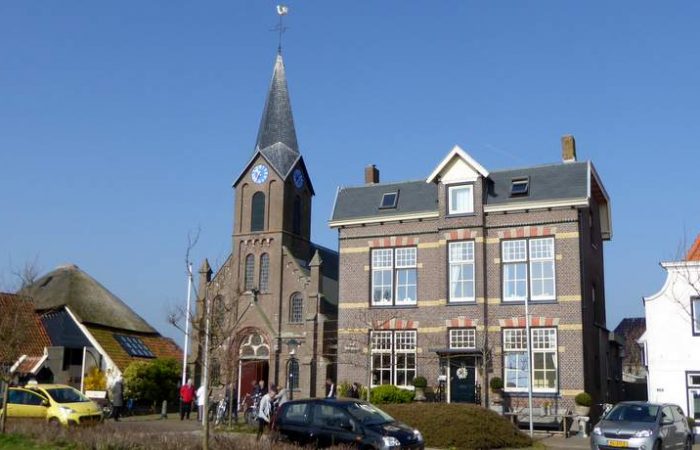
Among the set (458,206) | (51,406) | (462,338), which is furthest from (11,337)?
(458,206)

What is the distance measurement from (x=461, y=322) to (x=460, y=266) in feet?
8.51

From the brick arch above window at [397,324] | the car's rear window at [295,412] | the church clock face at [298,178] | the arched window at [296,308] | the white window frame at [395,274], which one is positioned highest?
the church clock face at [298,178]

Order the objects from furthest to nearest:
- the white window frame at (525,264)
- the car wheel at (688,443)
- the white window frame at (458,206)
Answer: the white window frame at (458,206)
the white window frame at (525,264)
the car wheel at (688,443)

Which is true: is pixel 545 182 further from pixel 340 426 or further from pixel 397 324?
pixel 340 426

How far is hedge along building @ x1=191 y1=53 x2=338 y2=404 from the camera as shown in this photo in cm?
4184

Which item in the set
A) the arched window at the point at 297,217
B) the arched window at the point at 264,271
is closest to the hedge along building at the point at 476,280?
the arched window at the point at 264,271

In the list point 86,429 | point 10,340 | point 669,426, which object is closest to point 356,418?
point 86,429

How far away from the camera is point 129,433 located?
61.2 ft

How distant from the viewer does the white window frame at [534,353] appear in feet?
104

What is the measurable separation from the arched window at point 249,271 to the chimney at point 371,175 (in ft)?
31.1

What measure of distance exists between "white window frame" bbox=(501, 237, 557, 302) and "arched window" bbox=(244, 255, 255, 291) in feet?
58.3

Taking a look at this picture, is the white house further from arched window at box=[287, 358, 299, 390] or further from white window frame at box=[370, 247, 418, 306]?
arched window at box=[287, 358, 299, 390]

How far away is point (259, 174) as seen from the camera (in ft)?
157

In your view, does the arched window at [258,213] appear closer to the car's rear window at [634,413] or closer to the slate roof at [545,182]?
the slate roof at [545,182]
